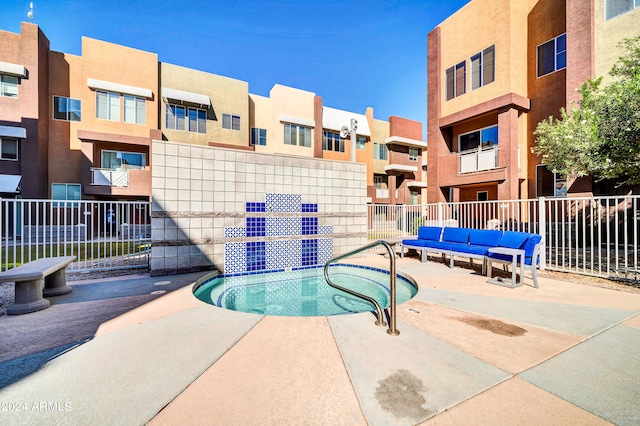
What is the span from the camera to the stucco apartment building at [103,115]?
16453 mm

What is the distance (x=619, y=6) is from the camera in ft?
35.8

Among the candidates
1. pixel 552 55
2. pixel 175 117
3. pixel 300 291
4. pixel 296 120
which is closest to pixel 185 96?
pixel 175 117

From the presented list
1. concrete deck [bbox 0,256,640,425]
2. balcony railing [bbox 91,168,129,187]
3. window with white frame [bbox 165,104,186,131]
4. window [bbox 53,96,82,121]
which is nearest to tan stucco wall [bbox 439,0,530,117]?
concrete deck [bbox 0,256,640,425]

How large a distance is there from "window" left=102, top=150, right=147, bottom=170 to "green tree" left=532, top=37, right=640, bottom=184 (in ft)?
80.5

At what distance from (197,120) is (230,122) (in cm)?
251

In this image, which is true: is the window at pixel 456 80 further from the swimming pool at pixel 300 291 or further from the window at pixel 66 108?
the window at pixel 66 108

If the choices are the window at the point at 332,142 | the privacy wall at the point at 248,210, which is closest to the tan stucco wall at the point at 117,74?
the window at the point at 332,142

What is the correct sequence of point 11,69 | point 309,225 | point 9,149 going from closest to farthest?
point 309,225
point 11,69
point 9,149

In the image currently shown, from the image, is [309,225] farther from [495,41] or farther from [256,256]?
[495,41]

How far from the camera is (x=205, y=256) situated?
7637 millimetres

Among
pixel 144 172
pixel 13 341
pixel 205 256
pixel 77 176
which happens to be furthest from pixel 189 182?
pixel 77 176

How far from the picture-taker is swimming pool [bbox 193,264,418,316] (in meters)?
5.90

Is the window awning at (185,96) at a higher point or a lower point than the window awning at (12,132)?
higher

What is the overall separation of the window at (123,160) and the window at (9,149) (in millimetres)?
4713
